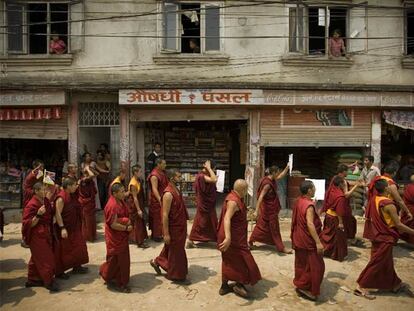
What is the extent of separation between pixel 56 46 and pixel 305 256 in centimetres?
938

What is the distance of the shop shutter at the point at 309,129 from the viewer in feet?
38.4

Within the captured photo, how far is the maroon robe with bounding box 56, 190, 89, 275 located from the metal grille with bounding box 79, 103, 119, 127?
17.0 ft

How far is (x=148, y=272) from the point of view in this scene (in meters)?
7.02

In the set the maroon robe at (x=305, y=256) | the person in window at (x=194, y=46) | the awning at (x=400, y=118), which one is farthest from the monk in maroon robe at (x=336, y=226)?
the person in window at (x=194, y=46)

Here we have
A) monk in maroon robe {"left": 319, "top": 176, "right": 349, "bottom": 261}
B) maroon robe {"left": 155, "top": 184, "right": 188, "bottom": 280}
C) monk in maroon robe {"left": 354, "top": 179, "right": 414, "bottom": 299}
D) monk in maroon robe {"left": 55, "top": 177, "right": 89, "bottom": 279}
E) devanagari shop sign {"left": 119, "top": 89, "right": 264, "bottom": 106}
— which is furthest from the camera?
devanagari shop sign {"left": 119, "top": 89, "right": 264, "bottom": 106}

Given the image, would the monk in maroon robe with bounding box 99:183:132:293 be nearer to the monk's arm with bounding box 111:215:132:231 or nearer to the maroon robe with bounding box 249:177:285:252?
the monk's arm with bounding box 111:215:132:231

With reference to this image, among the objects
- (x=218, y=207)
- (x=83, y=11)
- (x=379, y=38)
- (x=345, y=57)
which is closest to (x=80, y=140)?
(x=83, y=11)

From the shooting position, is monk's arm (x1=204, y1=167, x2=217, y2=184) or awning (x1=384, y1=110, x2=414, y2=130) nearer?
monk's arm (x1=204, y1=167, x2=217, y2=184)

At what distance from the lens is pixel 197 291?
6.27m

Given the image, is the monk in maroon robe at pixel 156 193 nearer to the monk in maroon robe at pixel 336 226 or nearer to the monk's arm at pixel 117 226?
the monk's arm at pixel 117 226

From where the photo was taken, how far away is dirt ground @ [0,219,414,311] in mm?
5805

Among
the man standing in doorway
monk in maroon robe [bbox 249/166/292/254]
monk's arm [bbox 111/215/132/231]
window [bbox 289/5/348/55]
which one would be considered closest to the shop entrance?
the man standing in doorway

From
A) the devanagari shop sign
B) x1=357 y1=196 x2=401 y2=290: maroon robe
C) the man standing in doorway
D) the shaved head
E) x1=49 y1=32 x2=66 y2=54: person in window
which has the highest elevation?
x1=49 y1=32 x2=66 y2=54: person in window

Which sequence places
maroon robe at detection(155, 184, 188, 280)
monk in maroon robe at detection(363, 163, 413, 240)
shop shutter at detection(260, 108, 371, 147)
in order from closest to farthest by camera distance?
maroon robe at detection(155, 184, 188, 280)
monk in maroon robe at detection(363, 163, 413, 240)
shop shutter at detection(260, 108, 371, 147)
